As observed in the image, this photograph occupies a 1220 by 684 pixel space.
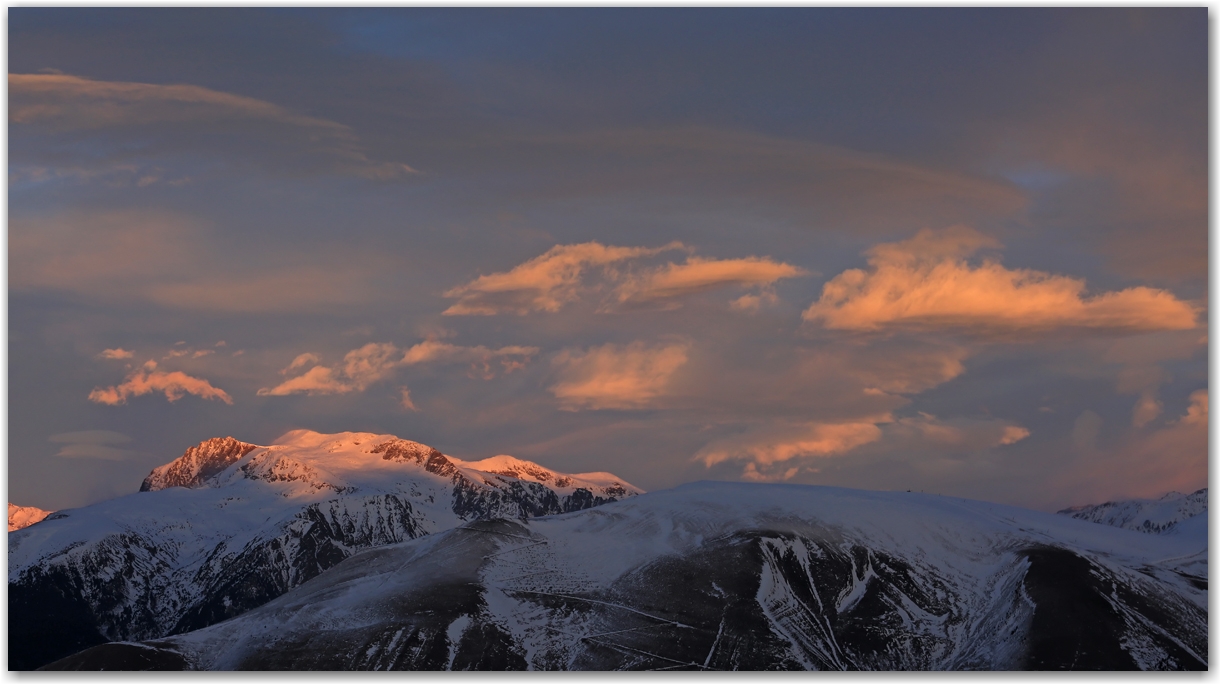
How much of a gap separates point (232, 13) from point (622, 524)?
104794 mm

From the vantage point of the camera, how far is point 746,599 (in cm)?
14325

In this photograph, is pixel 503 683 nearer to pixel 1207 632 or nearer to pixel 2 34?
pixel 2 34

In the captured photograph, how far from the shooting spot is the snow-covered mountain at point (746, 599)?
12812cm

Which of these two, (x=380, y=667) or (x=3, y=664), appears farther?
(x=380, y=667)

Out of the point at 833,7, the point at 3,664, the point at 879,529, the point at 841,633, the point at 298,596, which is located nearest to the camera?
the point at 3,664

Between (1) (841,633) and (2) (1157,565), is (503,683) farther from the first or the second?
(2) (1157,565)

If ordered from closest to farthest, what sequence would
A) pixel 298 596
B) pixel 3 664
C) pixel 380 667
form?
1. pixel 3 664
2. pixel 380 667
3. pixel 298 596

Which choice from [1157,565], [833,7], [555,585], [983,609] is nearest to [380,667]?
[555,585]

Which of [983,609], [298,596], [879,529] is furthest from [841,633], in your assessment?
[298,596]

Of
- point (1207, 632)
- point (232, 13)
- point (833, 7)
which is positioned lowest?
point (1207, 632)

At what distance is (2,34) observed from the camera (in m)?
78.6

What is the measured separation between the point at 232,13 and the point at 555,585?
82.9 metres

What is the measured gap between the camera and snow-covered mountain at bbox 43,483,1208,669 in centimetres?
12812

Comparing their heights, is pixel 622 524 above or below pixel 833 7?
below
